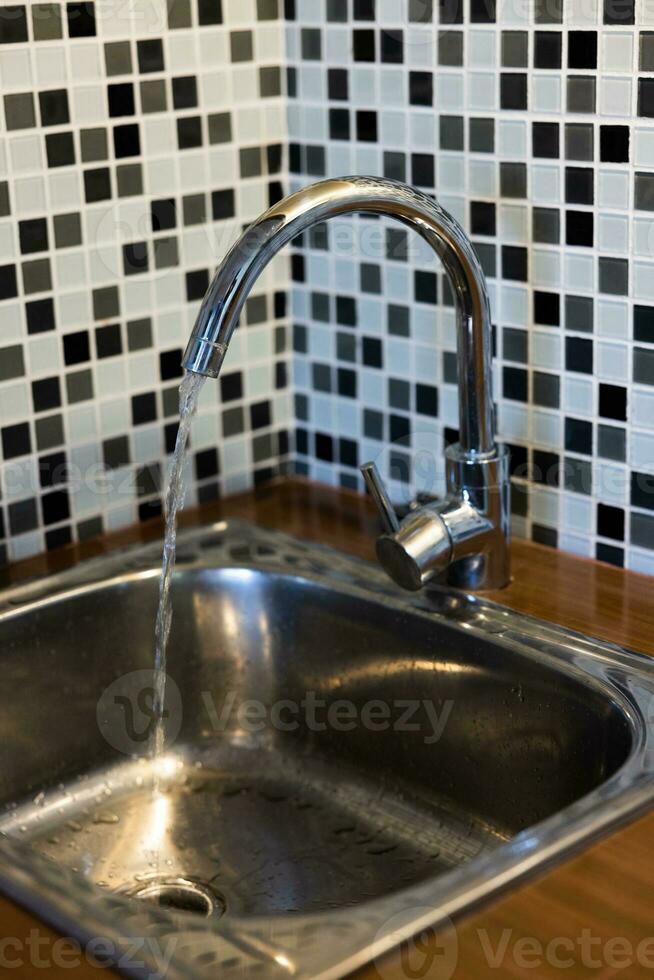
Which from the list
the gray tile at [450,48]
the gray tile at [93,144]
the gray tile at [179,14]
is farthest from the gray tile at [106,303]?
the gray tile at [450,48]

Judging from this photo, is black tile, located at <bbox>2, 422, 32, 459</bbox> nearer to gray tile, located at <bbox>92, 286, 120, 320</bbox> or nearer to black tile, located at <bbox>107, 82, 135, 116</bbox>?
gray tile, located at <bbox>92, 286, 120, 320</bbox>

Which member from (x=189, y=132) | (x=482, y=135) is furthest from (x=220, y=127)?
(x=482, y=135)

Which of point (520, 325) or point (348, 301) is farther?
point (348, 301)

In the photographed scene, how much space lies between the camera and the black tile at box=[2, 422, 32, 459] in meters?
1.07

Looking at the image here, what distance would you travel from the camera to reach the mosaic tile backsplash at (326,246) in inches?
39.1

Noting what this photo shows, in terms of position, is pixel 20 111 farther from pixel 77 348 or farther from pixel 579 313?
pixel 579 313

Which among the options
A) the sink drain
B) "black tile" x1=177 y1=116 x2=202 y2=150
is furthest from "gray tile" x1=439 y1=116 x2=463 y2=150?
the sink drain

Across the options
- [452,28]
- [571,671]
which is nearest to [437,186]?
[452,28]

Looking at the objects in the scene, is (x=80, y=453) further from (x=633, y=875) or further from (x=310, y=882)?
(x=633, y=875)

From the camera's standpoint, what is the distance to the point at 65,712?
3.42 ft

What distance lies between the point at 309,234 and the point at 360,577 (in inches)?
13.1

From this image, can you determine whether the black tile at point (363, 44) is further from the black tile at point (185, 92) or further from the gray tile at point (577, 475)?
the gray tile at point (577, 475)

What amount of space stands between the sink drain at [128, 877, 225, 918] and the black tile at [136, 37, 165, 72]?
0.62m

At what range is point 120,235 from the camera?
1101 mm
